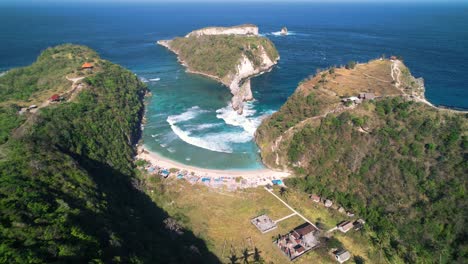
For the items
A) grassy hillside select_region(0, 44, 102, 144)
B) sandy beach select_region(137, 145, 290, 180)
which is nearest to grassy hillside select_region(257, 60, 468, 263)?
sandy beach select_region(137, 145, 290, 180)

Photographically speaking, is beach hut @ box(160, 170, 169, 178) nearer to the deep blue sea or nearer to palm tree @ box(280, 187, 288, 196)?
the deep blue sea

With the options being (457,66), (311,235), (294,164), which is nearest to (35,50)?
(294,164)

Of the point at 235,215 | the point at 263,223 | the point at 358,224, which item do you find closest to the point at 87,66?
the point at 235,215

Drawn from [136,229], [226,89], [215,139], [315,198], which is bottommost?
[315,198]

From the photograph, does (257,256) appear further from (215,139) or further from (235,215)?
(215,139)

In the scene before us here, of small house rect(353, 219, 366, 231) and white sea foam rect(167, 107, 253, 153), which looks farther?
white sea foam rect(167, 107, 253, 153)

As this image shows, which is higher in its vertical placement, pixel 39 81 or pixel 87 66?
pixel 87 66

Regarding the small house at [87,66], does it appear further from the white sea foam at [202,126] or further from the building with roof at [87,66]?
the white sea foam at [202,126]
